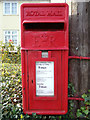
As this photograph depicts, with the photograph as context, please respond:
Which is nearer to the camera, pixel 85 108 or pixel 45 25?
pixel 45 25

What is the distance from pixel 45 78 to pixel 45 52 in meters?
0.39

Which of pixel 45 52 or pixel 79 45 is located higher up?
pixel 79 45

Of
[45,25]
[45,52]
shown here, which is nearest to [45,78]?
[45,52]

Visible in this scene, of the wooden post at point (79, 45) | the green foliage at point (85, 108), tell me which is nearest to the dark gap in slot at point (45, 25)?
the wooden post at point (79, 45)

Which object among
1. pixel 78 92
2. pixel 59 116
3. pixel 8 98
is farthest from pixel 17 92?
pixel 78 92

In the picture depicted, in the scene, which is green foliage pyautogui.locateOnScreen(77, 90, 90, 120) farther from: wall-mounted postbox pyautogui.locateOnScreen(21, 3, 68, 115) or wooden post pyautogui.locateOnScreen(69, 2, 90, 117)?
wall-mounted postbox pyautogui.locateOnScreen(21, 3, 68, 115)

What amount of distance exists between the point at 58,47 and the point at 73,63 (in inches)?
20.2

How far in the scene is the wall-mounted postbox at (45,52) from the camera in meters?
1.99

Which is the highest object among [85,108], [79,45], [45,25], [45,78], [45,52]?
[45,25]

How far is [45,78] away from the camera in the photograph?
206cm

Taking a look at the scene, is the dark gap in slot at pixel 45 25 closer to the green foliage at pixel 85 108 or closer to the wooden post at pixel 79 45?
the wooden post at pixel 79 45

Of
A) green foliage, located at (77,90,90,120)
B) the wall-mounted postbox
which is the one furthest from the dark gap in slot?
green foliage, located at (77,90,90,120)

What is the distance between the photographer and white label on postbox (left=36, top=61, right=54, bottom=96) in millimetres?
Result: 2039

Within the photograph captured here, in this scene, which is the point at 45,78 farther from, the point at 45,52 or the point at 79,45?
the point at 79,45
